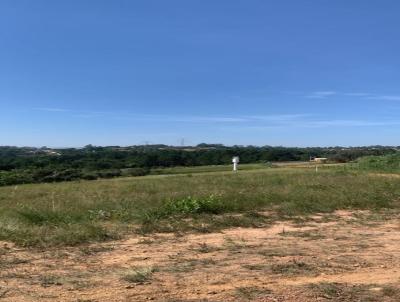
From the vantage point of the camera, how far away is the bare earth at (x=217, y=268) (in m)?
5.29

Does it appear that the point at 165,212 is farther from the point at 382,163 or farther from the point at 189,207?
the point at 382,163

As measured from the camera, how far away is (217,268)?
6.34 m

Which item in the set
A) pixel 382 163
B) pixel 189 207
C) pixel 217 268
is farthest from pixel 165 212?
pixel 382 163

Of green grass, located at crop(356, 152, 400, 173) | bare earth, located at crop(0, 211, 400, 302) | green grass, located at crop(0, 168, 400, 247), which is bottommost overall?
bare earth, located at crop(0, 211, 400, 302)

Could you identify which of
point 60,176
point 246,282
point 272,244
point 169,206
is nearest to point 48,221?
point 169,206

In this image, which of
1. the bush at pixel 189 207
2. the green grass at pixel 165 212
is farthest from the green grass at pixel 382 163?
the bush at pixel 189 207

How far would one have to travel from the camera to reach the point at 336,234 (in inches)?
350

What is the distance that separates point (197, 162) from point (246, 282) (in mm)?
59162

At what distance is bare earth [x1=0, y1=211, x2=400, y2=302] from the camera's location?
5285 mm

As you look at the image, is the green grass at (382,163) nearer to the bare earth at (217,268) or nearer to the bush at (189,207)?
the bush at (189,207)

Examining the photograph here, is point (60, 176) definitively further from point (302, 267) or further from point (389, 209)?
point (302, 267)

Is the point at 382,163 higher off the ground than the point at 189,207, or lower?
higher

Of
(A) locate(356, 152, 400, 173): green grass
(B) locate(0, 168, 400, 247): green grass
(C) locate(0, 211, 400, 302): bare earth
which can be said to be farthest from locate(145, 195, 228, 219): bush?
(A) locate(356, 152, 400, 173): green grass

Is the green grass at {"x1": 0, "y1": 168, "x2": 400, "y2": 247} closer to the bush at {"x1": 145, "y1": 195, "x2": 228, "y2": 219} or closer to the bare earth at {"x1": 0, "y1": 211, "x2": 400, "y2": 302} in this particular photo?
the bush at {"x1": 145, "y1": 195, "x2": 228, "y2": 219}
